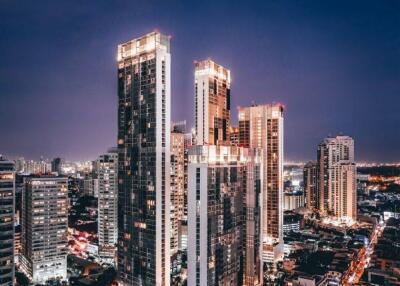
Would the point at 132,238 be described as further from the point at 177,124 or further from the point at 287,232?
the point at 287,232

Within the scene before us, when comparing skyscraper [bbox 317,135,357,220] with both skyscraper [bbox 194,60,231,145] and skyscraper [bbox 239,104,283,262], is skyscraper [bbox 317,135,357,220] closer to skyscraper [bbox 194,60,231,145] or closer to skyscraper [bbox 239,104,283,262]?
skyscraper [bbox 239,104,283,262]

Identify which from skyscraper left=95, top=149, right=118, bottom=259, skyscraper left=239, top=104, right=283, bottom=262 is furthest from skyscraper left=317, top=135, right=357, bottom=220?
skyscraper left=95, top=149, right=118, bottom=259

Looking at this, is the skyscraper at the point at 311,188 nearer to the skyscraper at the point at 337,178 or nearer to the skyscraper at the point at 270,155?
the skyscraper at the point at 337,178

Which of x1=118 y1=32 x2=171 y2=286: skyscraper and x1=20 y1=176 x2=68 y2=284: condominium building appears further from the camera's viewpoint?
x1=20 y1=176 x2=68 y2=284: condominium building

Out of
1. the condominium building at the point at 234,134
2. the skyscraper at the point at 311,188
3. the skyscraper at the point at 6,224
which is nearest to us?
the skyscraper at the point at 6,224

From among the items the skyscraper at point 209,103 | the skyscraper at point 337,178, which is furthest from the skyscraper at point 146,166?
the skyscraper at point 337,178

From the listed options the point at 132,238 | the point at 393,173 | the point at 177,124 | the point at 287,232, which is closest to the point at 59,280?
the point at 132,238
